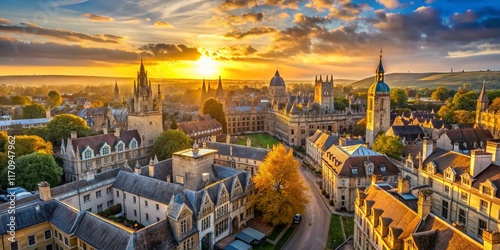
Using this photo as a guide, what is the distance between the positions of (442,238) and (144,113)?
55308mm

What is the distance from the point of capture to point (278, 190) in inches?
1594

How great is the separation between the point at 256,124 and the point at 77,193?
76294 mm

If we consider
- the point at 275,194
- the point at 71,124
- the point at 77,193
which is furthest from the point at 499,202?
the point at 71,124

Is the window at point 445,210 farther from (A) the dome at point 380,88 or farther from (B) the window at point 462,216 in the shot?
(A) the dome at point 380,88

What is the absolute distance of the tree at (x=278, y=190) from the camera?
129 ft

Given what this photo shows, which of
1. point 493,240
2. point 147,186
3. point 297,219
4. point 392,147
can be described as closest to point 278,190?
point 297,219

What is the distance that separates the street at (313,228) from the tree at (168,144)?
26514mm

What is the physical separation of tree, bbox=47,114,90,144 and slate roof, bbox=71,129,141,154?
48.0ft

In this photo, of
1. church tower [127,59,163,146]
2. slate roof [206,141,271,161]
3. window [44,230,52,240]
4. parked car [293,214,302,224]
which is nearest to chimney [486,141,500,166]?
parked car [293,214,302,224]

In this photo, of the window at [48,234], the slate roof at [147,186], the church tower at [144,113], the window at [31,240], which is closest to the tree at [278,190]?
the slate roof at [147,186]

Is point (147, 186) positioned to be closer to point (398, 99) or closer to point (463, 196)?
point (463, 196)

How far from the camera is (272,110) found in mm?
106750

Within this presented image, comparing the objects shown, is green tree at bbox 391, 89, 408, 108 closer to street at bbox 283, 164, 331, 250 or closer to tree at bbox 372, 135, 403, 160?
tree at bbox 372, 135, 403, 160

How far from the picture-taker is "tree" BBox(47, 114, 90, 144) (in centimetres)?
6788
